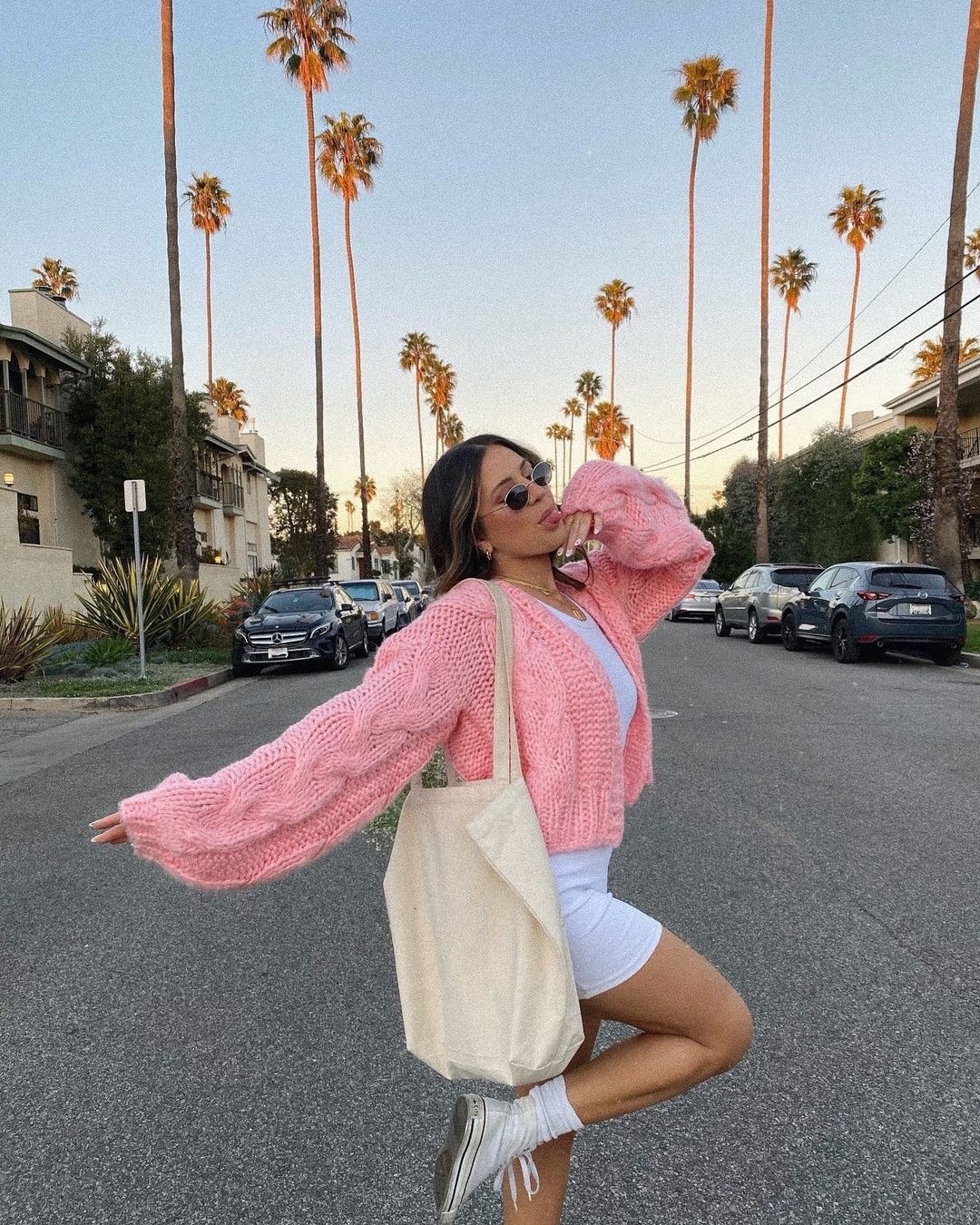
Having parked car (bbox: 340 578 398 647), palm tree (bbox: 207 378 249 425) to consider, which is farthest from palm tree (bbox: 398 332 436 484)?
parked car (bbox: 340 578 398 647)

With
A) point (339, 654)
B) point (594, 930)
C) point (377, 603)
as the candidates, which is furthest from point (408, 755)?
point (377, 603)

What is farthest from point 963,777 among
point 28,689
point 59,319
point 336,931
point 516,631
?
point 59,319

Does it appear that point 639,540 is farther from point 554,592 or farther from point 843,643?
point 843,643

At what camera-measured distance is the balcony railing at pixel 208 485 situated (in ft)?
128

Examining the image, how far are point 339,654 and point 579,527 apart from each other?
15207 mm

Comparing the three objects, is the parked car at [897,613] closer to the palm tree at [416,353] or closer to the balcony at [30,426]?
the balcony at [30,426]

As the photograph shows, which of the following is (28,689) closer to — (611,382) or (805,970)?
(805,970)

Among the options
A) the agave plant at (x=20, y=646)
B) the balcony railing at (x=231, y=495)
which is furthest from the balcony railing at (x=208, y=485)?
the agave plant at (x=20, y=646)

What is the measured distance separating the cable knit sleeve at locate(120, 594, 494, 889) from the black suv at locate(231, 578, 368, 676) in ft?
48.3

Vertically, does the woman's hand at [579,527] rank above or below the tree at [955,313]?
below

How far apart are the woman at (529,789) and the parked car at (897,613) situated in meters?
13.7

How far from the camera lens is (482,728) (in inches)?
69.1

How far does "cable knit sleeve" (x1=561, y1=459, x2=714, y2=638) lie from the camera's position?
85.4 inches

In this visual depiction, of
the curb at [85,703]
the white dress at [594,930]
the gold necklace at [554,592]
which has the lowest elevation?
the curb at [85,703]
